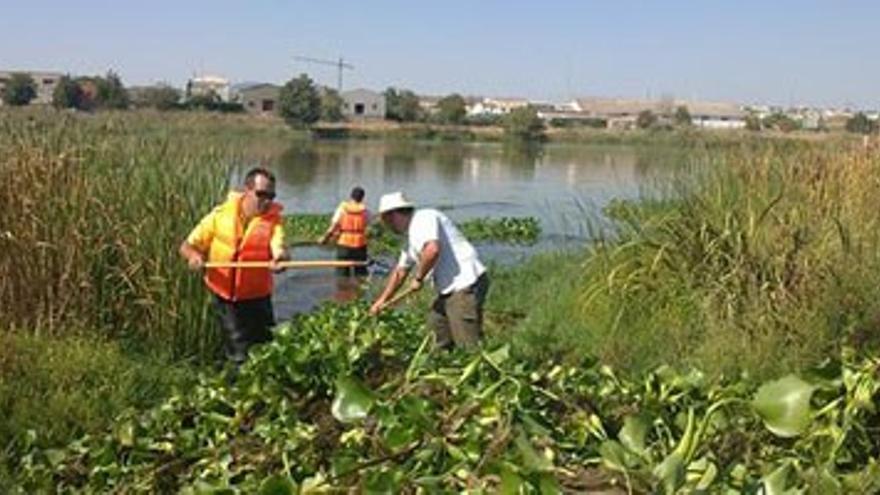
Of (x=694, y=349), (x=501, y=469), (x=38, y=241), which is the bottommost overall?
(x=694, y=349)

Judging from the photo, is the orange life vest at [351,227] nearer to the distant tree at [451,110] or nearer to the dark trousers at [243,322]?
the dark trousers at [243,322]

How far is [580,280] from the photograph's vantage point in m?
11.0

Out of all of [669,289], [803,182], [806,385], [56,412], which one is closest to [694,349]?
[669,289]

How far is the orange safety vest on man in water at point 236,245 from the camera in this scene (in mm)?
8055

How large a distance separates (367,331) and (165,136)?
5.98 metres

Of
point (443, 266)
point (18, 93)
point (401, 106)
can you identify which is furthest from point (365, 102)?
point (443, 266)

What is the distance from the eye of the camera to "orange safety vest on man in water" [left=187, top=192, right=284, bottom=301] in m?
8.05

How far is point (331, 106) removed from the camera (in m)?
113

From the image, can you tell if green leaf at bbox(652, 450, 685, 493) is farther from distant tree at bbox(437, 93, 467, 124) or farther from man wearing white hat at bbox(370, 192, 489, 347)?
distant tree at bbox(437, 93, 467, 124)

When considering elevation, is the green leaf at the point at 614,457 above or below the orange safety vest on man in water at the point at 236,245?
above

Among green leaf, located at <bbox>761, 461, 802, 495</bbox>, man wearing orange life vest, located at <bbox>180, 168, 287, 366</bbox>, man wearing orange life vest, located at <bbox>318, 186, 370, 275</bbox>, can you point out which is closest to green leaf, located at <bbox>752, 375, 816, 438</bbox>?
green leaf, located at <bbox>761, 461, 802, 495</bbox>

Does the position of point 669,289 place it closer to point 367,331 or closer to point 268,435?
point 367,331

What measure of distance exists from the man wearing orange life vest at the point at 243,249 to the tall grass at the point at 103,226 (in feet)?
1.09

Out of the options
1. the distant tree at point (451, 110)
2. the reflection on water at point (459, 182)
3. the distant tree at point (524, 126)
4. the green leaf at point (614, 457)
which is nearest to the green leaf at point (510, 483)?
the green leaf at point (614, 457)
